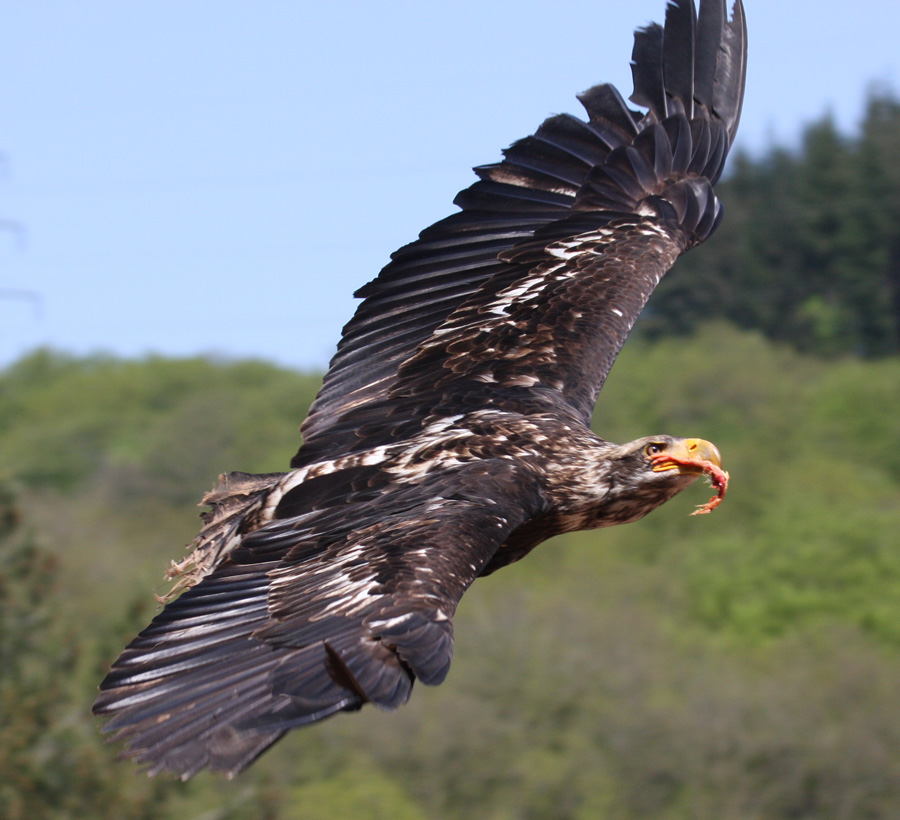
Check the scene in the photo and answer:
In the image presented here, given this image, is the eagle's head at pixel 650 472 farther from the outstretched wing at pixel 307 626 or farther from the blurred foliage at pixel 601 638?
the blurred foliage at pixel 601 638

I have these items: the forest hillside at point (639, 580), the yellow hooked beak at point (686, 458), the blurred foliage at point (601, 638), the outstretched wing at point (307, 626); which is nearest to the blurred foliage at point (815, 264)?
the forest hillside at point (639, 580)

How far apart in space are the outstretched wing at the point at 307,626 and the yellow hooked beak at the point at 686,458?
824 mm

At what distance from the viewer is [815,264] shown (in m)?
66.2

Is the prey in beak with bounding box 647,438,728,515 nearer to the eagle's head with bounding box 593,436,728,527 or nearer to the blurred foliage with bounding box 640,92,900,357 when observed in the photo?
the eagle's head with bounding box 593,436,728,527

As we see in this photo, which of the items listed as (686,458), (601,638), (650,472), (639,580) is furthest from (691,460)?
(639,580)

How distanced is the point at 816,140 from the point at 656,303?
11281 mm

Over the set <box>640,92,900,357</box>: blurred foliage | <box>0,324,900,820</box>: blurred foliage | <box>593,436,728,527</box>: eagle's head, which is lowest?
<box>0,324,900,820</box>: blurred foliage

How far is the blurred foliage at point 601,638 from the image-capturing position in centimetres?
1723

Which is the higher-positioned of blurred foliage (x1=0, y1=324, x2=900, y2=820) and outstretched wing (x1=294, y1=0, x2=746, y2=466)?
outstretched wing (x1=294, y1=0, x2=746, y2=466)

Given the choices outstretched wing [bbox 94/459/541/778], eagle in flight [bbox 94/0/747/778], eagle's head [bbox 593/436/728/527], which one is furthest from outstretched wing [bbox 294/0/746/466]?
outstretched wing [bbox 94/459/541/778]

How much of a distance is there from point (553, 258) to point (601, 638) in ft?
79.3

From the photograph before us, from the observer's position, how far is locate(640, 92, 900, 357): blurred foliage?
6388 centimetres

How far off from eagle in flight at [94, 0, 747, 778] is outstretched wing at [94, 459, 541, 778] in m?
0.01

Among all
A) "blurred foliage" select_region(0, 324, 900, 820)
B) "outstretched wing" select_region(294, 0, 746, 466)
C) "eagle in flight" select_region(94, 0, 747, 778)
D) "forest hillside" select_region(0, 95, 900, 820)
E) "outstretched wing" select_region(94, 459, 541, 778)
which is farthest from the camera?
"forest hillside" select_region(0, 95, 900, 820)
